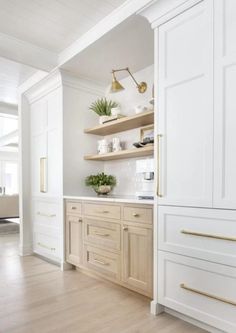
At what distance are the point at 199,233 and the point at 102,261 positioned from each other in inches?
49.5

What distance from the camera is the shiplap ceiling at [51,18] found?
89.6 inches

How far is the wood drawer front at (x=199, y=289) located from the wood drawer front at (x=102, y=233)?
1.95 feet

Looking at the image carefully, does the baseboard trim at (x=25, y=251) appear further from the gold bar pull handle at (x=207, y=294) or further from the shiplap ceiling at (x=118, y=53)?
the gold bar pull handle at (x=207, y=294)

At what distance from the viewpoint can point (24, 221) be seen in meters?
3.97

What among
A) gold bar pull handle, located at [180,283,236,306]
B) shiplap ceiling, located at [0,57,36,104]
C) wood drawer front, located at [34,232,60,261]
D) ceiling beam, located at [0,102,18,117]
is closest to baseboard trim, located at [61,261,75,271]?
wood drawer front, located at [34,232,60,261]

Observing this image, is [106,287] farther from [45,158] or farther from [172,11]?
[172,11]

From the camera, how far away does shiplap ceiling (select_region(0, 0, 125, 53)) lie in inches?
89.6

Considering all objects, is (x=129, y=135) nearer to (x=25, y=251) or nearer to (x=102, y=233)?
(x=102, y=233)

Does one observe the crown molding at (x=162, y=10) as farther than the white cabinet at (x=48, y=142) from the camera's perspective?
No

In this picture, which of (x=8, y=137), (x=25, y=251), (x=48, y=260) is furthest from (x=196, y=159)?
(x=8, y=137)

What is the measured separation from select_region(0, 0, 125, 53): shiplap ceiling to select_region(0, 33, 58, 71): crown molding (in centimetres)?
6

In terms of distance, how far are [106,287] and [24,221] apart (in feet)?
6.21

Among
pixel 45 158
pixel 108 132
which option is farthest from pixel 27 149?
pixel 108 132

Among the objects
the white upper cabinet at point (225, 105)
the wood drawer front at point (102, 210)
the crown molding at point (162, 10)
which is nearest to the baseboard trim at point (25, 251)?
the wood drawer front at point (102, 210)
